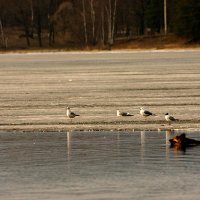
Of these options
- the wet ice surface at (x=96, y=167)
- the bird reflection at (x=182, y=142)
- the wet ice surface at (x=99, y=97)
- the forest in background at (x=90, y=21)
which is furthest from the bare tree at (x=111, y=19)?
the bird reflection at (x=182, y=142)

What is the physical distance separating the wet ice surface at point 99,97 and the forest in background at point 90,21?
111 ft

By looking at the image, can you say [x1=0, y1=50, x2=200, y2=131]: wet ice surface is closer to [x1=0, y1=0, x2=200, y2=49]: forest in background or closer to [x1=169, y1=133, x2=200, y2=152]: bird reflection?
[x1=169, y1=133, x2=200, y2=152]: bird reflection

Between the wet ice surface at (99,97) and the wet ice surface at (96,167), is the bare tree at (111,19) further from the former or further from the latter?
the wet ice surface at (96,167)

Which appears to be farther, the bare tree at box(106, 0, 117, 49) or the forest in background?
the bare tree at box(106, 0, 117, 49)

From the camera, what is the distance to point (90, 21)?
8681 centimetres

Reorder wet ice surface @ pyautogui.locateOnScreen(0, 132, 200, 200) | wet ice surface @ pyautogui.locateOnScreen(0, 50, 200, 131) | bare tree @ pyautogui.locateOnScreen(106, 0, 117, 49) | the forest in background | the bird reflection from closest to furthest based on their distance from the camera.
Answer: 1. wet ice surface @ pyautogui.locateOnScreen(0, 132, 200, 200)
2. the bird reflection
3. wet ice surface @ pyautogui.locateOnScreen(0, 50, 200, 131)
4. the forest in background
5. bare tree @ pyautogui.locateOnScreen(106, 0, 117, 49)

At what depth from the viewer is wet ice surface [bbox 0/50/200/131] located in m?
19.4

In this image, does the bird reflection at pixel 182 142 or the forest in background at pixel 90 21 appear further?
the forest in background at pixel 90 21

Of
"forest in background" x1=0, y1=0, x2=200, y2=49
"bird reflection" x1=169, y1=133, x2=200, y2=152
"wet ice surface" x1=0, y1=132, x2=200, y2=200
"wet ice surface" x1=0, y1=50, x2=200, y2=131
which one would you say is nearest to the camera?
"wet ice surface" x1=0, y1=132, x2=200, y2=200

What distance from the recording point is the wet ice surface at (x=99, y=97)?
63.6ft

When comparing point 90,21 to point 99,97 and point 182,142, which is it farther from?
point 182,142

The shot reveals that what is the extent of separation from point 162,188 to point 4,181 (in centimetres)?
226

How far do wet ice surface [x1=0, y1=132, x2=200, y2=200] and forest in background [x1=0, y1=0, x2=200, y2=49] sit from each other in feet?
176

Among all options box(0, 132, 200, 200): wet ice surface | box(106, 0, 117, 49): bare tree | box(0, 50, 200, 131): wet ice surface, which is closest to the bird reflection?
box(0, 132, 200, 200): wet ice surface
